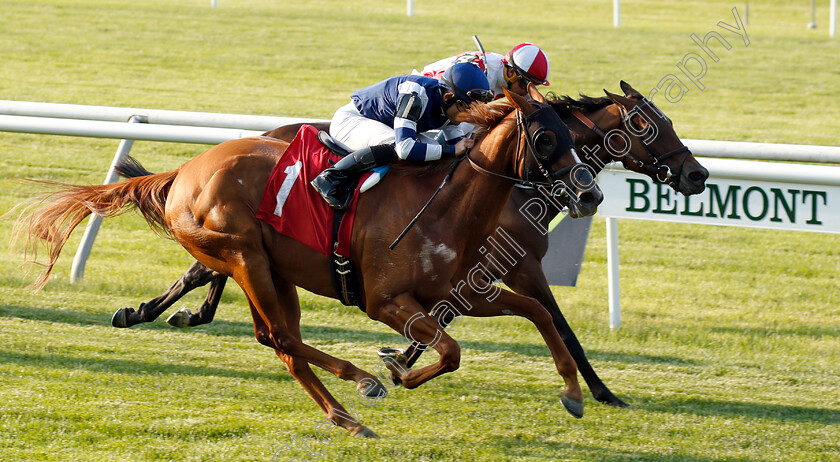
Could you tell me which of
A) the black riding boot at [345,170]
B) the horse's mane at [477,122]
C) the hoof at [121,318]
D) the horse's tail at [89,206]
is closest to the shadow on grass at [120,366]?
the hoof at [121,318]

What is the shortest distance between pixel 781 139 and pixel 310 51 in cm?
726

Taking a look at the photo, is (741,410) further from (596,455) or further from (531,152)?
(531,152)

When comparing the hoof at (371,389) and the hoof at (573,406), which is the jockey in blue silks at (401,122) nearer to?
the hoof at (371,389)

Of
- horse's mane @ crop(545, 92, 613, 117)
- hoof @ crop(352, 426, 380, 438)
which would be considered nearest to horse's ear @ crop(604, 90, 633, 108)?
horse's mane @ crop(545, 92, 613, 117)

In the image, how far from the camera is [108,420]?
4004 mm

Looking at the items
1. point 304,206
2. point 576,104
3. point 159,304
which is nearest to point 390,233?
point 304,206

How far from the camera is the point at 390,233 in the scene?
13.1 feet

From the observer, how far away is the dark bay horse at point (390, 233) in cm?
378

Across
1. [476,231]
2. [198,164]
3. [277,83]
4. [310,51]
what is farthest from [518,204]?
[310,51]

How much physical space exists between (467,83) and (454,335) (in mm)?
1987

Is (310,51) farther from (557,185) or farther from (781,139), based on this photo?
(557,185)

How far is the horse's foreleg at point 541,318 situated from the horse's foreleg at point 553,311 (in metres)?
0.35

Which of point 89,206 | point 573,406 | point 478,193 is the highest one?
point 478,193

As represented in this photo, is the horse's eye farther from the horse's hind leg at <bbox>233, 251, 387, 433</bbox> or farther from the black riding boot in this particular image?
the horse's hind leg at <bbox>233, 251, 387, 433</bbox>
